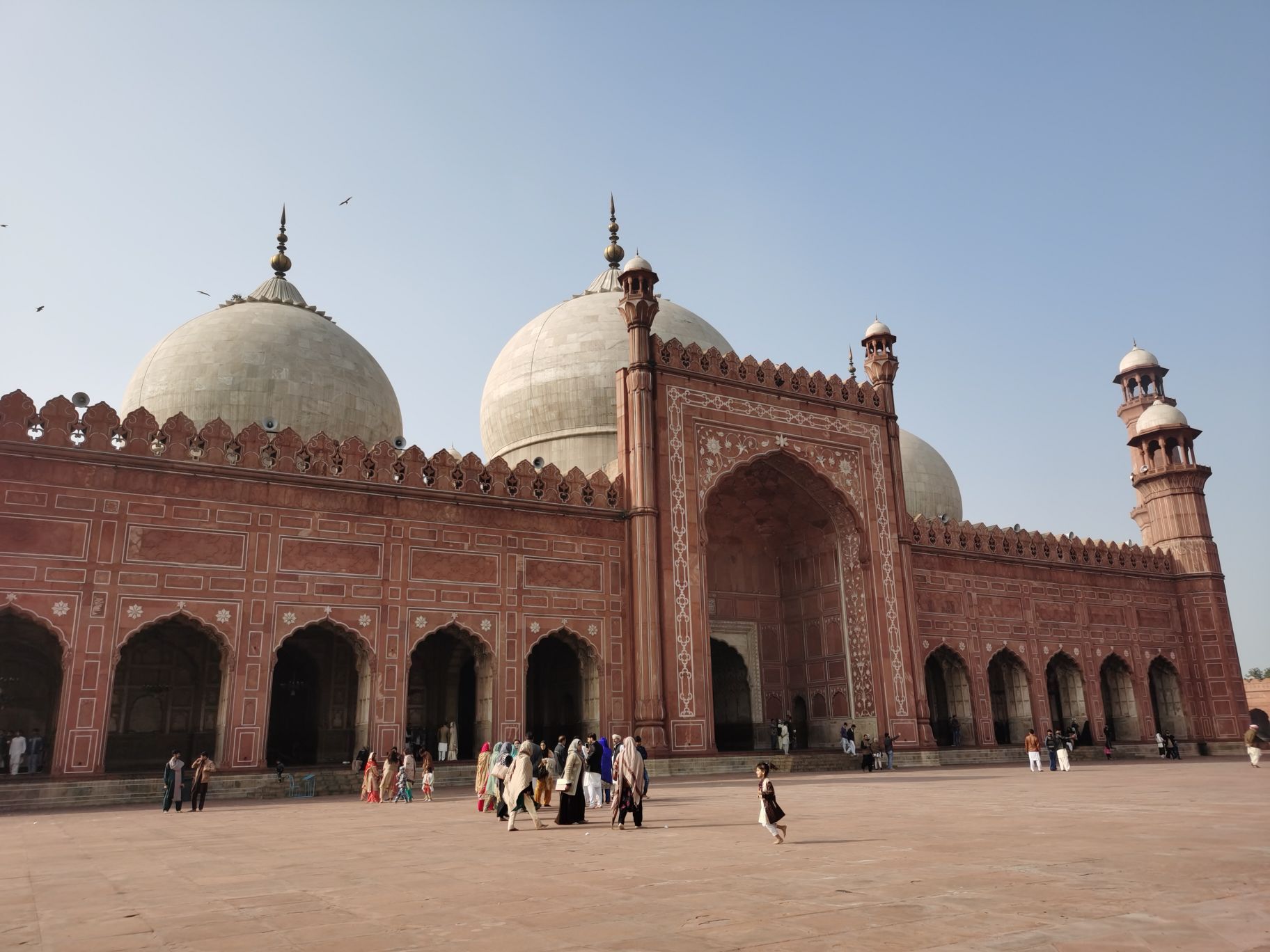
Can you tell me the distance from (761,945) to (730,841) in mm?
3595

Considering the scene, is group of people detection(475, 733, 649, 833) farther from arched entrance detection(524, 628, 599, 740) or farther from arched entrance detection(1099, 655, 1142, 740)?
arched entrance detection(1099, 655, 1142, 740)

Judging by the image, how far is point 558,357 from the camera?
82.4ft

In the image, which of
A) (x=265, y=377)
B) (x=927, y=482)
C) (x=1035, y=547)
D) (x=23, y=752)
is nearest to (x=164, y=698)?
(x=23, y=752)

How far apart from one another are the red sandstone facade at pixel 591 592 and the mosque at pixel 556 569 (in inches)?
2.2

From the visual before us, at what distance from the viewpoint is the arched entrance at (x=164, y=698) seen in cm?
1698

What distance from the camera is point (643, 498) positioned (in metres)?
17.6

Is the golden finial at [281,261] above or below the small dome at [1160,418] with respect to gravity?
above

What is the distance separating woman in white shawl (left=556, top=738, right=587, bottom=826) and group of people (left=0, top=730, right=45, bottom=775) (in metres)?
11.0

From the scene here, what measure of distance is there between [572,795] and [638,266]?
479 inches

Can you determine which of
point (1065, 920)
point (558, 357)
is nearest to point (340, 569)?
point (558, 357)

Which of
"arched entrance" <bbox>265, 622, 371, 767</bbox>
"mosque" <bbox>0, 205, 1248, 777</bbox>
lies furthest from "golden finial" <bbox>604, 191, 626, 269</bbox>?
"arched entrance" <bbox>265, 622, 371, 767</bbox>

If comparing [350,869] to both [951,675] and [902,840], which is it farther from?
[951,675]

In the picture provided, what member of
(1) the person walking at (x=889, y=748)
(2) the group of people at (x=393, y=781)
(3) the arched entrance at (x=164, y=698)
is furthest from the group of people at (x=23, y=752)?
(1) the person walking at (x=889, y=748)

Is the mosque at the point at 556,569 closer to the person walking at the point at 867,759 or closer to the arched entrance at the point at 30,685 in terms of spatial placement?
the arched entrance at the point at 30,685
